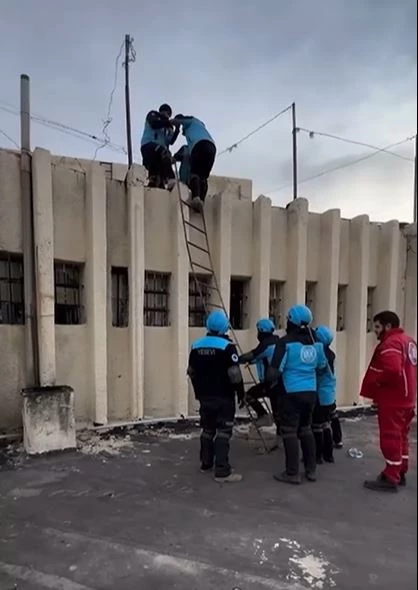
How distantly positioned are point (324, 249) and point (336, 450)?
13.8 feet

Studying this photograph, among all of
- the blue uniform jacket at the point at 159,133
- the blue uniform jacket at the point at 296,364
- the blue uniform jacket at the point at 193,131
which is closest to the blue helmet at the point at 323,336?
the blue uniform jacket at the point at 296,364

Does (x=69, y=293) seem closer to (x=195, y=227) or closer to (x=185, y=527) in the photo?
(x=195, y=227)

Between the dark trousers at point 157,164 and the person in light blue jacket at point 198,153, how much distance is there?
1.58 ft

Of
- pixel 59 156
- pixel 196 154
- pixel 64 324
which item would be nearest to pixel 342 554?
pixel 64 324

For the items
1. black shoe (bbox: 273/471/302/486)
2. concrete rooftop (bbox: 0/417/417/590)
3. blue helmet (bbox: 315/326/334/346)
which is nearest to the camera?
concrete rooftop (bbox: 0/417/417/590)

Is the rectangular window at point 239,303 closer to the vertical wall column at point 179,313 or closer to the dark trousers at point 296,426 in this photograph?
the vertical wall column at point 179,313

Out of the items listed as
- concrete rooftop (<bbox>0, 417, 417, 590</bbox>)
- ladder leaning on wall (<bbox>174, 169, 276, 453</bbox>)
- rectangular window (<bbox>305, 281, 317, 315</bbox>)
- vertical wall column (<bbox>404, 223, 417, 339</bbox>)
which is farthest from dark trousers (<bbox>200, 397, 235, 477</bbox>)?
rectangular window (<bbox>305, 281, 317, 315</bbox>)

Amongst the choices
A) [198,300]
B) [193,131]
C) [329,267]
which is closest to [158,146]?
[193,131]

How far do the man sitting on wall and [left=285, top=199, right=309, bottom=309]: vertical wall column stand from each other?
2.43m

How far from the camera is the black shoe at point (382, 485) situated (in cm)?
456

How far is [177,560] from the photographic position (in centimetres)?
329

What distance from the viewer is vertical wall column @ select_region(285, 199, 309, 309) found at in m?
8.52

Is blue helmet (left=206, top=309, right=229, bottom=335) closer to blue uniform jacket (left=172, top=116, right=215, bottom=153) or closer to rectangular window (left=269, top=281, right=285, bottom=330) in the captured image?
rectangular window (left=269, top=281, right=285, bottom=330)

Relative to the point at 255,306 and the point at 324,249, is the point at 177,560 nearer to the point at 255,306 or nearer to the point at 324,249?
the point at 255,306
